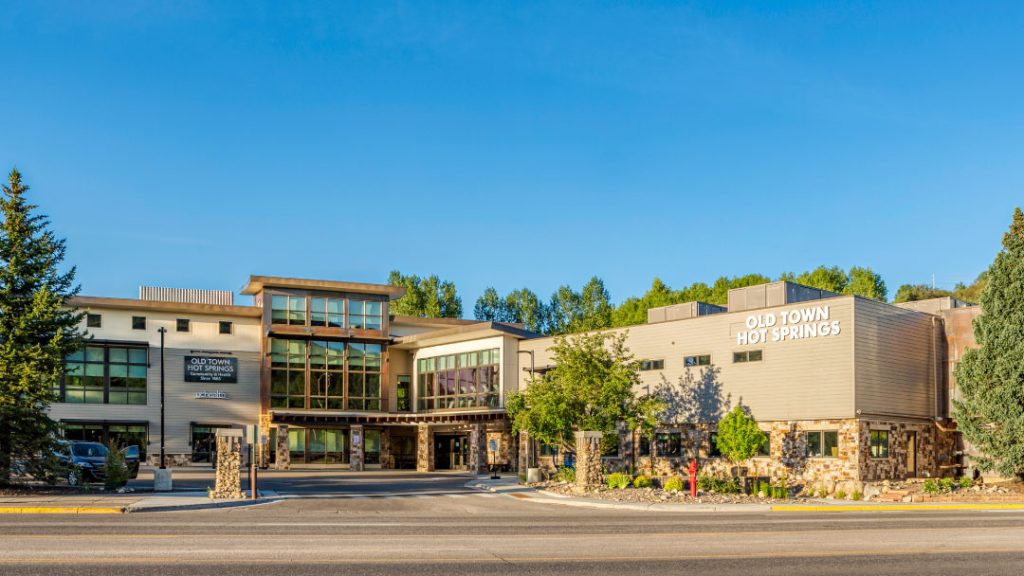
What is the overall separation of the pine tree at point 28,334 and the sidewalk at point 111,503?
2513 millimetres

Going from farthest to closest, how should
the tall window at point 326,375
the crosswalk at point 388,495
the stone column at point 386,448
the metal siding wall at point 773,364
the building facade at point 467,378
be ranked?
1. the stone column at point 386,448
2. the tall window at point 326,375
3. the building facade at point 467,378
4. the metal siding wall at point 773,364
5. the crosswalk at point 388,495

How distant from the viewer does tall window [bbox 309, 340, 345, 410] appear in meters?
64.2

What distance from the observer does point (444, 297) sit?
4058 inches

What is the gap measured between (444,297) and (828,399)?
65.2 meters

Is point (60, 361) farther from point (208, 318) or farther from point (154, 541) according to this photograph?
point (208, 318)

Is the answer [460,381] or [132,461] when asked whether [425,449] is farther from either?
[132,461]

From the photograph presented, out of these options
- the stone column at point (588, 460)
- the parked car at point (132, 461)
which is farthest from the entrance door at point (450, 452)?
the stone column at point (588, 460)

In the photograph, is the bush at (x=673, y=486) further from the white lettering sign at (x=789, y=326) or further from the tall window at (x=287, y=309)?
the tall window at (x=287, y=309)

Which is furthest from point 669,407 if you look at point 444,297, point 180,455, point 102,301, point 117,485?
point 444,297

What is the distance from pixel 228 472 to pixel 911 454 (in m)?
30.0

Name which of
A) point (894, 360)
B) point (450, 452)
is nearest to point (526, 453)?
point (450, 452)

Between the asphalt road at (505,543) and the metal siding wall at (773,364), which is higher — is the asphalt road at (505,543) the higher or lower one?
the lower one

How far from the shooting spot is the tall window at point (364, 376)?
2569 inches

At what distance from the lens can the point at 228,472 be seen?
32.7m
